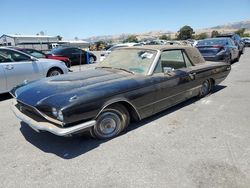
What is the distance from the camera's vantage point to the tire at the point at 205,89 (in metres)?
5.67

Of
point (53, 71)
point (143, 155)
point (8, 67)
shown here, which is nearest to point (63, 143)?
point (143, 155)

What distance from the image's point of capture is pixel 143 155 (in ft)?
10.3

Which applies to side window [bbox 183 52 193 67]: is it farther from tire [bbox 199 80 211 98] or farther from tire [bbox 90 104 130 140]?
tire [bbox 90 104 130 140]

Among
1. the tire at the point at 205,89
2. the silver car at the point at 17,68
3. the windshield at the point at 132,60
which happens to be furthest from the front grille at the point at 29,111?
the tire at the point at 205,89

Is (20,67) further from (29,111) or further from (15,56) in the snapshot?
(29,111)

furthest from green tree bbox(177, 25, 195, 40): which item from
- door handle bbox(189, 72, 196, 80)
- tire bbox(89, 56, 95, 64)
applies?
door handle bbox(189, 72, 196, 80)

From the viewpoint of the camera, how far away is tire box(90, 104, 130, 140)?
3468 millimetres

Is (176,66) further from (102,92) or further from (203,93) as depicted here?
(102,92)

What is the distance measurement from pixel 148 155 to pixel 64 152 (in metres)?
1.23

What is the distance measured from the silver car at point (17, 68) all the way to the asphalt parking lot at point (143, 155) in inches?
83.1

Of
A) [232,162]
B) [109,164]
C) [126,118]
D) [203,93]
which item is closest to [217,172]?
[232,162]

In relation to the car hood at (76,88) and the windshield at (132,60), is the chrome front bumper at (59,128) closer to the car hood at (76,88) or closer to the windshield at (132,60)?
the car hood at (76,88)

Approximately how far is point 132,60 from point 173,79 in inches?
35.5

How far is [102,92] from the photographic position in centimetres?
333
